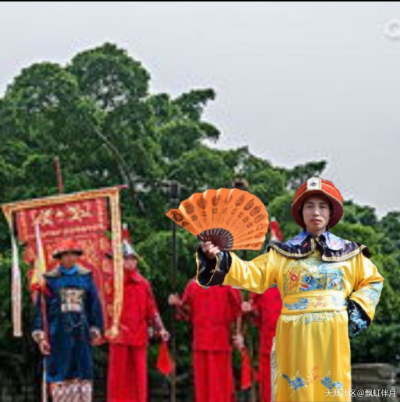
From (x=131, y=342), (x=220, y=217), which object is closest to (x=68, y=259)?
(x=131, y=342)

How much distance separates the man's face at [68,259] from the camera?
909cm

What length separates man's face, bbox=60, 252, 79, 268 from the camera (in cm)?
909

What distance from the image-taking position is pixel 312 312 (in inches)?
202

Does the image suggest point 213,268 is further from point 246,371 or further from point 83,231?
point 246,371

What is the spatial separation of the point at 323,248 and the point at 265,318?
445cm

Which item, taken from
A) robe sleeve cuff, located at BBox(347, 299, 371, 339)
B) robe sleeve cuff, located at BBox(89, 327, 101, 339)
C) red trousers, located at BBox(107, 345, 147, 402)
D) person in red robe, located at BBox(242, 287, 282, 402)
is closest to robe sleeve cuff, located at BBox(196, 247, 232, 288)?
robe sleeve cuff, located at BBox(347, 299, 371, 339)

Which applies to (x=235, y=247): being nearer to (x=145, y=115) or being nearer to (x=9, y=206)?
(x=9, y=206)

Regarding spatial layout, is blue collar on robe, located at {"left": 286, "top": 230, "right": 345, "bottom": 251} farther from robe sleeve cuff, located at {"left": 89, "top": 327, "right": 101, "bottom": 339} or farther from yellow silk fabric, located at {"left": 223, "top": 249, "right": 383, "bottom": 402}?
robe sleeve cuff, located at {"left": 89, "top": 327, "right": 101, "bottom": 339}

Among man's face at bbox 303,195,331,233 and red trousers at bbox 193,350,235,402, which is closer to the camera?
man's face at bbox 303,195,331,233

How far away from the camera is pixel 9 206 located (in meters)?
9.30

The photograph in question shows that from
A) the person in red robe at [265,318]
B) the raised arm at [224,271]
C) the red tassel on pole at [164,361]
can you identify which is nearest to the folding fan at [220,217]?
the raised arm at [224,271]

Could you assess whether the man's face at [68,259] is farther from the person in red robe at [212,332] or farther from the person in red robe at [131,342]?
the person in red robe at [212,332]

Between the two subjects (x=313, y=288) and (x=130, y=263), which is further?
(x=130, y=263)

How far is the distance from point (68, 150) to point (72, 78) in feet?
4.04
